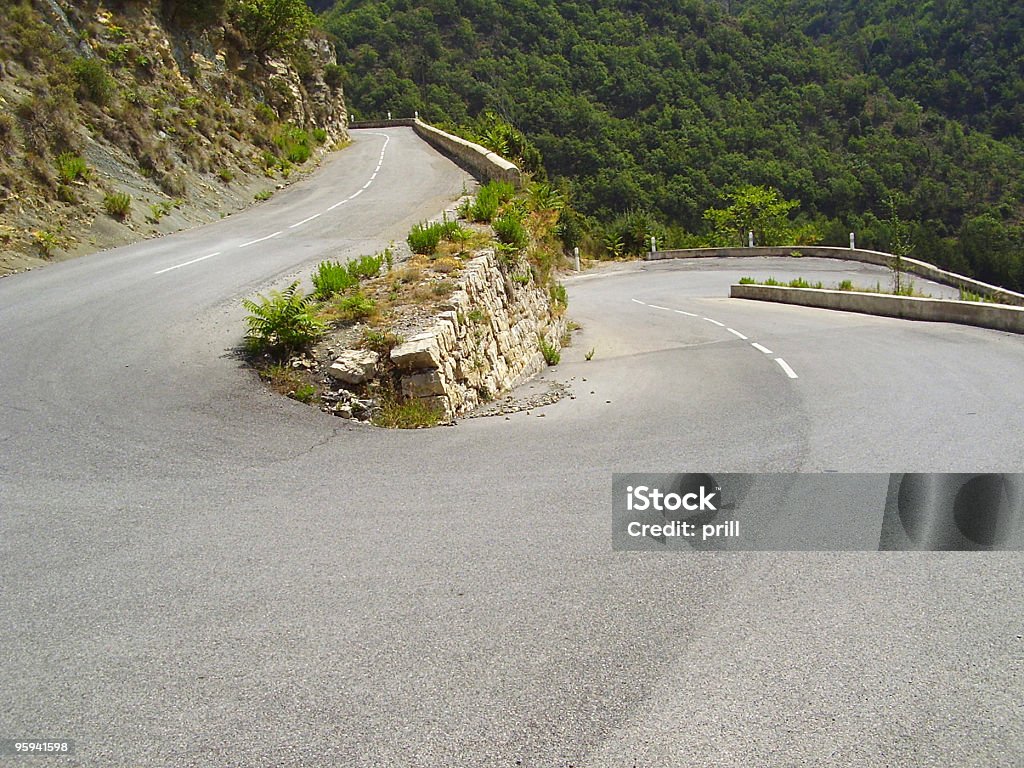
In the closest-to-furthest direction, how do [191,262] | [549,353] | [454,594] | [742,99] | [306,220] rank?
[454,594] → [549,353] → [191,262] → [306,220] → [742,99]

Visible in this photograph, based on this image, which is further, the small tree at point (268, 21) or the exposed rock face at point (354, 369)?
the small tree at point (268, 21)

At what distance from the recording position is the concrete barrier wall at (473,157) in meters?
24.0

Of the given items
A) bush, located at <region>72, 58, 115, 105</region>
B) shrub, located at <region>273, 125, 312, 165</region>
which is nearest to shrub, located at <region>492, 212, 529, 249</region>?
bush, located at <region>72, 58, 115, 105</region>

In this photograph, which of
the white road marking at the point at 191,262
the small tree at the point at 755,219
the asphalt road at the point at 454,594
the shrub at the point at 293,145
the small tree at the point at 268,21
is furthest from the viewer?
the small tree at the point at 755,219

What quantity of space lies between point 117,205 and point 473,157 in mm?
14653

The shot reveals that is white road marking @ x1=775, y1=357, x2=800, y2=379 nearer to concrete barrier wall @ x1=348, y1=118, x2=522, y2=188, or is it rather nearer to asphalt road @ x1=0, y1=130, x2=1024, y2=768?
asphalt road @ x1=0, y1=130, x2=1024, y2=768

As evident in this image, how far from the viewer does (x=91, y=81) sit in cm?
2498

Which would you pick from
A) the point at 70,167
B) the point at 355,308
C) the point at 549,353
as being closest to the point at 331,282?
the point at 355,308

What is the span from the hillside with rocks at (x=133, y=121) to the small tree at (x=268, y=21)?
0.07m

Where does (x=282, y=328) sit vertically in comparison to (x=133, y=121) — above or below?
below

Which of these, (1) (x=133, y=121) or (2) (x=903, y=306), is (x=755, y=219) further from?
(1) (x=133, y=121)

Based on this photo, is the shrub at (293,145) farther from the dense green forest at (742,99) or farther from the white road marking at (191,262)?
the dense green forest at (742,99)

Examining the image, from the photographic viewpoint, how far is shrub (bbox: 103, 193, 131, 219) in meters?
21.4

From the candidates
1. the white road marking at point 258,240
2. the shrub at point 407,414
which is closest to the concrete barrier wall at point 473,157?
the white road marking at point 258,240
